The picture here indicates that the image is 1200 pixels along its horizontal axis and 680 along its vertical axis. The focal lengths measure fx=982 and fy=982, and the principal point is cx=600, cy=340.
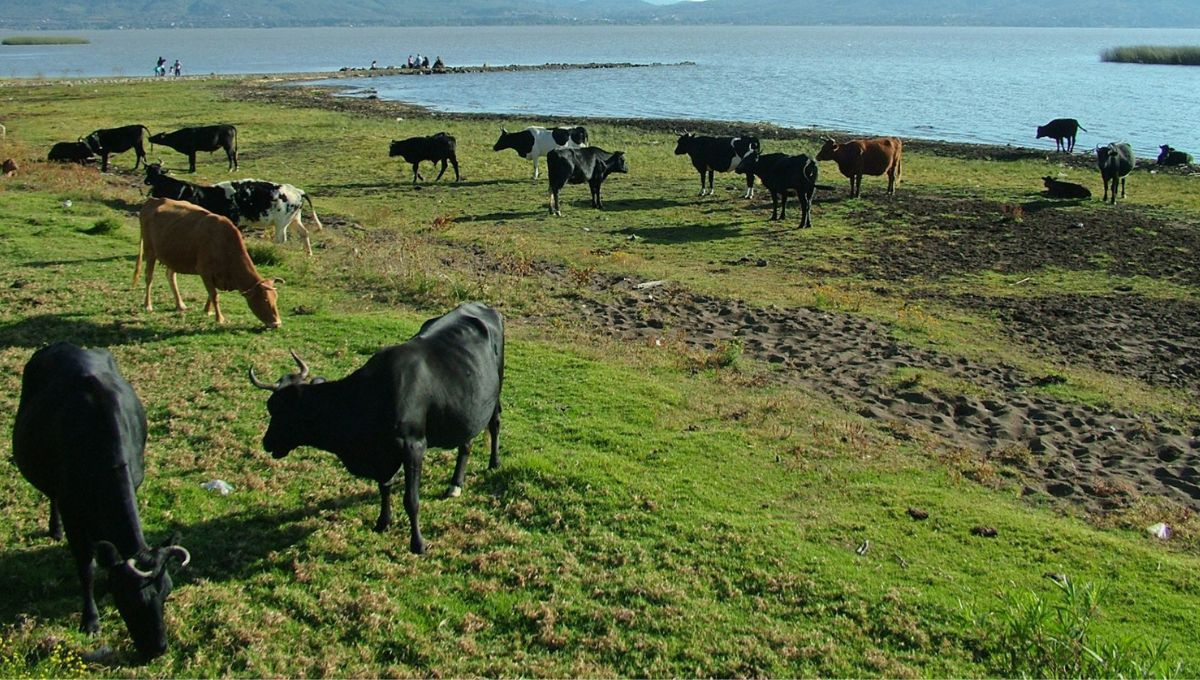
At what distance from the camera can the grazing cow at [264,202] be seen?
16.9 metres

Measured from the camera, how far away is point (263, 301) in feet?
39.8

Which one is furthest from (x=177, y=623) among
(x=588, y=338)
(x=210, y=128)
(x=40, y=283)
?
(x=210, y=128)

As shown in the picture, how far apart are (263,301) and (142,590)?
7.03 metres

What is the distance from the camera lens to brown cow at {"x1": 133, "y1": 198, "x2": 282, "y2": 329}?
12.1 metres

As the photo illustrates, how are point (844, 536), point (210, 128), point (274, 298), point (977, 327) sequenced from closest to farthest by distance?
1. point (844, 536)
2. point (274, 298)
3. point (977, 327)
4. point (210, 128)

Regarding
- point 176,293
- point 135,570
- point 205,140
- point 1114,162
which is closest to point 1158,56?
point 1114,162

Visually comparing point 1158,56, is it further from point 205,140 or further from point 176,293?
point 176,293

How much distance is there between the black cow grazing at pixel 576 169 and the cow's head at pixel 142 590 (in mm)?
17880

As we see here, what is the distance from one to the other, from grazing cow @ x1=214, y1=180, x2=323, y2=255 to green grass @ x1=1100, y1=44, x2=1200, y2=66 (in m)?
99.8

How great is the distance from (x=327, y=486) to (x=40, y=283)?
8.05 metres

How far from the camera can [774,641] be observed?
6164 millimetres

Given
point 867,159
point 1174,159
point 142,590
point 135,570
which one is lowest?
point 142,590

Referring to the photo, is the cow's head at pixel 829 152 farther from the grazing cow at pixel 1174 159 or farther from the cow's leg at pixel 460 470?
the cow's leg at pixel 460 470

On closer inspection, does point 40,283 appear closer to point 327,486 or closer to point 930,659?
point 327,486
